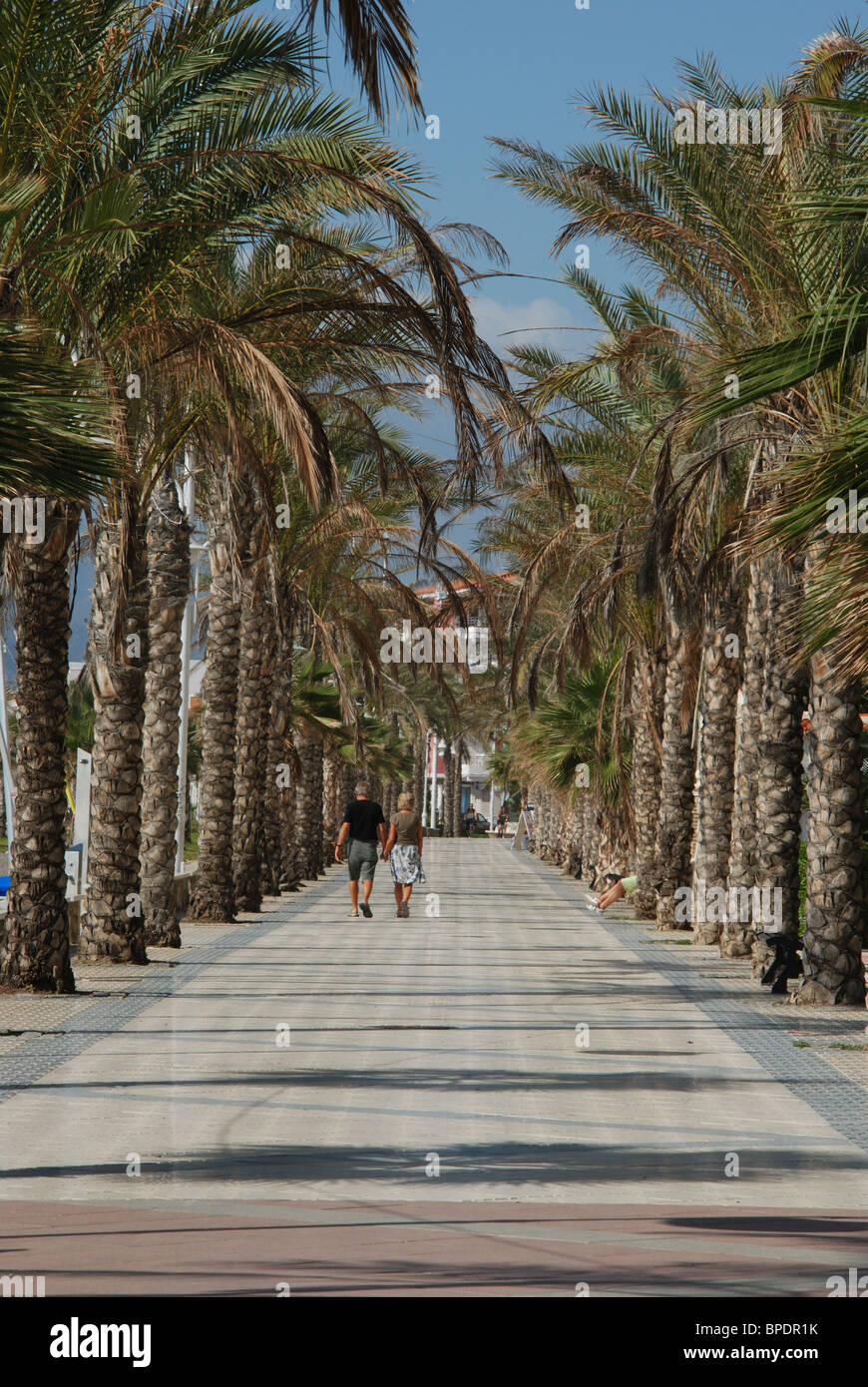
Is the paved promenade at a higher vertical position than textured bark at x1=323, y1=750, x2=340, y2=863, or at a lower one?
lower

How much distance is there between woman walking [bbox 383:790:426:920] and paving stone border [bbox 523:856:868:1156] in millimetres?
5526

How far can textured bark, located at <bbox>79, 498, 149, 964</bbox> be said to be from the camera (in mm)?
14734

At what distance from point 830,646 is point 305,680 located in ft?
73.2

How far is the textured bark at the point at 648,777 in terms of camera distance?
A: 77.2 feet

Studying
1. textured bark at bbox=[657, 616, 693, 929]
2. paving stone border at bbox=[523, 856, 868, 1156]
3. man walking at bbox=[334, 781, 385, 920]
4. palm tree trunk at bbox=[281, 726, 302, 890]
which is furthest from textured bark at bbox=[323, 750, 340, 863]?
paving stone border at bbox=[523, 856, 868, 1156]

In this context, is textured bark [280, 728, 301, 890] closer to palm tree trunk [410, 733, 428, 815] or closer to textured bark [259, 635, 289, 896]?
textured bark [259, 635, 289, 896]

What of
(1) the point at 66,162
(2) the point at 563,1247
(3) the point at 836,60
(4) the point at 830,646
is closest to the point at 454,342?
(1) the point at 66,162

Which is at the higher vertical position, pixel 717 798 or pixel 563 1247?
pixel 717 798

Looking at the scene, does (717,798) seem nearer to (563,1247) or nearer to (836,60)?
(836,60)

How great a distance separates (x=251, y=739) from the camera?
2325 centimetres

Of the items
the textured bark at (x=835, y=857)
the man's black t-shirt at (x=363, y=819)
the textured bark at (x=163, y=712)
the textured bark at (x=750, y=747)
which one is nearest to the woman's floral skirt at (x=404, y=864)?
the man's black t-shirt at (x=363, y=819)

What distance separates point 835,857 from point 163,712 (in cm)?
788

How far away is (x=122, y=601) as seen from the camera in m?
12.9
